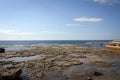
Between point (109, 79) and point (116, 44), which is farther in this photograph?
point (116, 44)

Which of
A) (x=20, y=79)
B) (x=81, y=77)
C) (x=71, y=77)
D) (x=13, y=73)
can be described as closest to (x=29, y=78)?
(x=20, y=79)

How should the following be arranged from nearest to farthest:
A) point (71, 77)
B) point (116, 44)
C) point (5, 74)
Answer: point (5, 74)
point (71, 77)
point (116, 44)

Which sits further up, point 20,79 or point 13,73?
point 13,73

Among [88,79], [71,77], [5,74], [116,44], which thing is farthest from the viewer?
[116,44]

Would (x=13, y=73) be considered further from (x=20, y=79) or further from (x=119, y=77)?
(x=119, y=77)

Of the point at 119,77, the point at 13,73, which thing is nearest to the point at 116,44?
the point at 119,77

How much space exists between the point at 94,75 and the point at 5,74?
1192 centimetres

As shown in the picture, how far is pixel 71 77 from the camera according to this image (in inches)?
779

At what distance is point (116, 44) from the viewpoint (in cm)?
5750

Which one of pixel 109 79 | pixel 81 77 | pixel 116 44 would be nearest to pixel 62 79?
pixel 81 77

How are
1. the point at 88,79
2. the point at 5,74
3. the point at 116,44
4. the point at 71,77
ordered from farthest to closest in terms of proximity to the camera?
the point at 116,44, the point at 71,77, the point at 88,79, the point at 5,74

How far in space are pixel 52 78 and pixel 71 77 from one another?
8.67 feet

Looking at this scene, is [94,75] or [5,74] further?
[94,75]

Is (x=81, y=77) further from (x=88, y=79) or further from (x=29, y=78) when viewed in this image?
(x=29, y=78)
